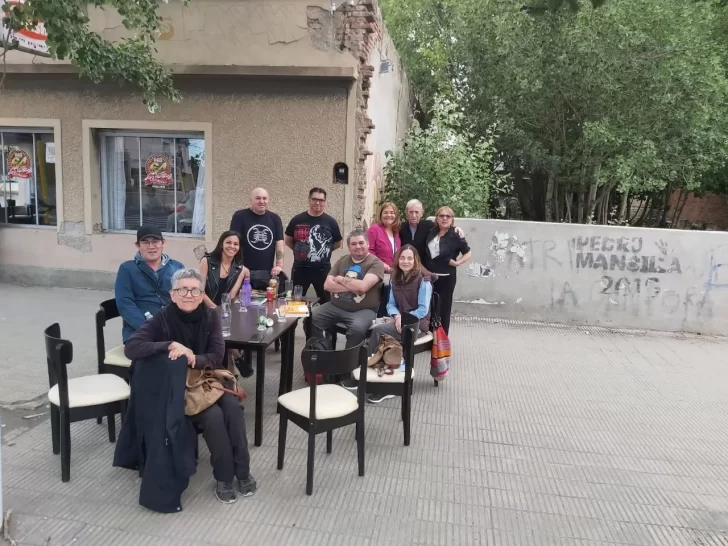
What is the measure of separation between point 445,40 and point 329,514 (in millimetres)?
12123

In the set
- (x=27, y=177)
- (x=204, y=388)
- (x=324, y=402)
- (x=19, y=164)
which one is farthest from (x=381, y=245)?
(x=19, y=164)

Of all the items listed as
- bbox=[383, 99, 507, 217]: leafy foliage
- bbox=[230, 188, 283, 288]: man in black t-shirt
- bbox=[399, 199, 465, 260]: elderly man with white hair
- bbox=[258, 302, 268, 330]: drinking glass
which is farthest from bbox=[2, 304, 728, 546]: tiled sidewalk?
bbox=[383, 99, 507, 217]: leafy foliage

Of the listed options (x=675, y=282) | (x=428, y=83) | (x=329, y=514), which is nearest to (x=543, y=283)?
(x=675, y=282)

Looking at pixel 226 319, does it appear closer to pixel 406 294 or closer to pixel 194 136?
pixel 406 294

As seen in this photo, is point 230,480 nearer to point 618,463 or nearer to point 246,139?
point 618,463

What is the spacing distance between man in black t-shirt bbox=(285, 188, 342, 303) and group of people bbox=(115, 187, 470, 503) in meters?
0.01

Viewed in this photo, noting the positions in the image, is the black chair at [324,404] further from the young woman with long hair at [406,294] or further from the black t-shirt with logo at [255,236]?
the black t-shirt with logo at [255,236]

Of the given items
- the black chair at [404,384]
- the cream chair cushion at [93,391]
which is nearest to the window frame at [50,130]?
the cream chair cushion at [93,391]

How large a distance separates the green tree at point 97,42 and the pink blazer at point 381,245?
3.52 metres

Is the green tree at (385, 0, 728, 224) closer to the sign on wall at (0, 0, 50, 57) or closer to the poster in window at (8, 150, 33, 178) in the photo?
the sign on wall at (0, 0, 50, 57)

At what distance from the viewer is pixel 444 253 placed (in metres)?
6.09

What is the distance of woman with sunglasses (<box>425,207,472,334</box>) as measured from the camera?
20.0 feet

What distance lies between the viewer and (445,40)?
13141 mm

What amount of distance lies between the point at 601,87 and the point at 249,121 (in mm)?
6071
